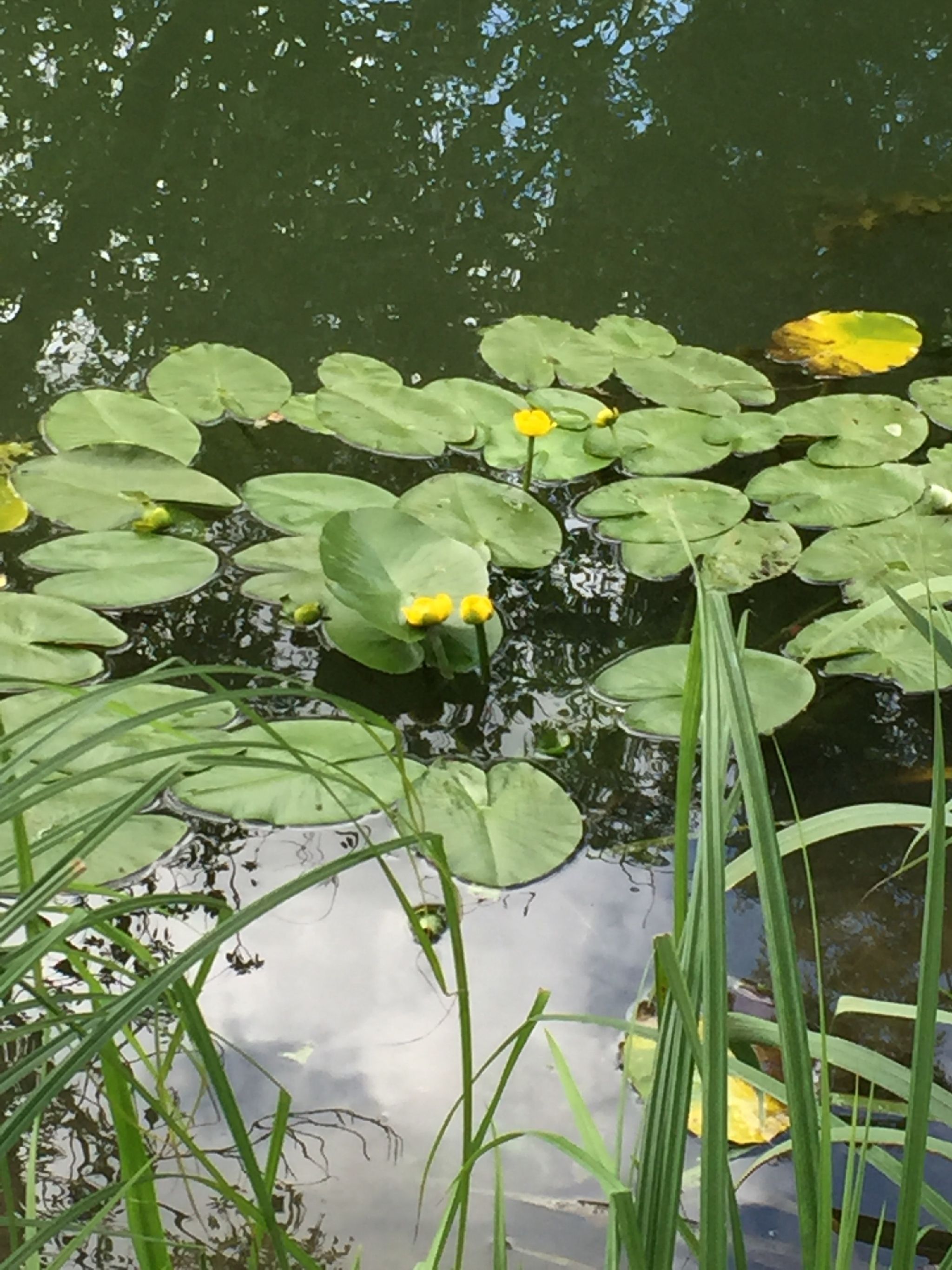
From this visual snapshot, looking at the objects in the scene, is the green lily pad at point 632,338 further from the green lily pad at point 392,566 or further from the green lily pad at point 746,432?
the green lily pad at point 392,566

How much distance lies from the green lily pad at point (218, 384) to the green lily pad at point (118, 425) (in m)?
0.04

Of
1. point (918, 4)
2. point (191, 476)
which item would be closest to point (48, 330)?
point (191, 476)

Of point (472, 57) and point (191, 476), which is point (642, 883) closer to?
point (191, 476)

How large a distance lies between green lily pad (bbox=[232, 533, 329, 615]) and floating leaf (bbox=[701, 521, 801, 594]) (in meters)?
0.48

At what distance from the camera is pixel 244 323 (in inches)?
77.9

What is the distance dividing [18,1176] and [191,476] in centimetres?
91

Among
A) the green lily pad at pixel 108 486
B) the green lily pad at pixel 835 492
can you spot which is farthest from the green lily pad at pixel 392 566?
the green lily pad at pixel 835 492

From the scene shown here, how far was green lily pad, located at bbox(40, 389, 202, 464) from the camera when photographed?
5.15ft

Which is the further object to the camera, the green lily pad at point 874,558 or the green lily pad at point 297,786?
the green lily pad at point 874,558

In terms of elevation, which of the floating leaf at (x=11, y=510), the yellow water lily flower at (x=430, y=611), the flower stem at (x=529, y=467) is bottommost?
the yellow water lily flower at (x=430, y=611)

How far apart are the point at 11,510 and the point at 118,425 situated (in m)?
0.21

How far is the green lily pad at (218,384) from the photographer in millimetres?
1676

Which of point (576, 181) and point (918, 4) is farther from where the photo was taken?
point (918, 4)

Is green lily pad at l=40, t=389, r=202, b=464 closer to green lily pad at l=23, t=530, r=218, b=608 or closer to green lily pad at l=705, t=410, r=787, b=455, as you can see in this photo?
green lily pad at l=23, t=530, r=218, b=608
